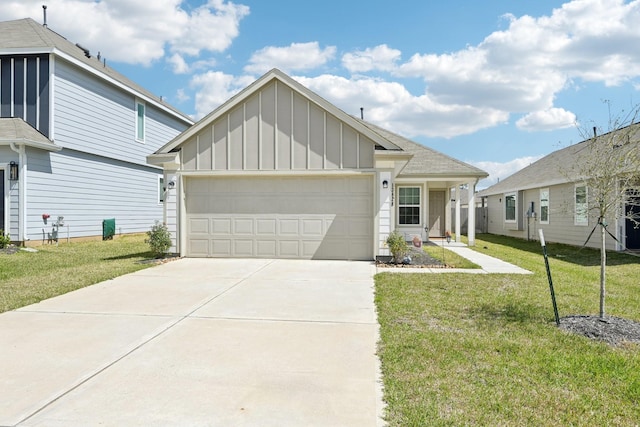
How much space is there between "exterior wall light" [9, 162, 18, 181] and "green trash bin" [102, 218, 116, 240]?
417 centimetres

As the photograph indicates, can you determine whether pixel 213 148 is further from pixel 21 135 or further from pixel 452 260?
pixel 452 260

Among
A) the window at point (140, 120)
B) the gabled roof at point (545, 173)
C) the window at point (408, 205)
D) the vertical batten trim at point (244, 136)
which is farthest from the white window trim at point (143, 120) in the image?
the gabled roof at point (545, 173)

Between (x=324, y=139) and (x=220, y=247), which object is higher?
(x=324, y=139)

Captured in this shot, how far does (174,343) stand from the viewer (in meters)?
4.51

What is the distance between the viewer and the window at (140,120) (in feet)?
61.0

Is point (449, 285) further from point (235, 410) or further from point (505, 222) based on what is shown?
point (505, 222)

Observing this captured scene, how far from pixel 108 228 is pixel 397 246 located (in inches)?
490

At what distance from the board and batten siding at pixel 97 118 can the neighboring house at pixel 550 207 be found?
16523 millimetres

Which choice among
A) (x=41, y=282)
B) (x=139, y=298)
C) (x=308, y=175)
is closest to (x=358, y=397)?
(x=139, y=298)

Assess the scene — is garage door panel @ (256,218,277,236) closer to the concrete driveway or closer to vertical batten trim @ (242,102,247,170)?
vertical batten trim @ (242,102,247,170)

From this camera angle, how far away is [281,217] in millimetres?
11398

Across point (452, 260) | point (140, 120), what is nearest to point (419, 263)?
point (452, 260)

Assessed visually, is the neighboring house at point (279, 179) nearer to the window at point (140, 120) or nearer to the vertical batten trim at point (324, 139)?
the vertical batten trim at point (324, 139)

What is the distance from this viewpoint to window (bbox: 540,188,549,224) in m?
17.8
